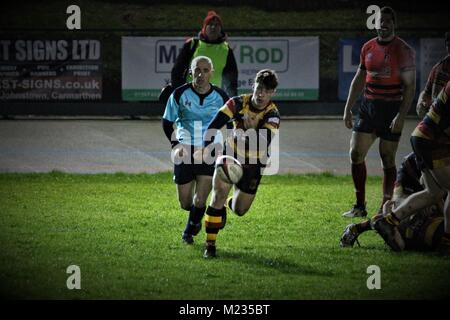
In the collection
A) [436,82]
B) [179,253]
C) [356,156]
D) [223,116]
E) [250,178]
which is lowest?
[179,253]

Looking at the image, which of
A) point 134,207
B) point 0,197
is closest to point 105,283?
point 134,207

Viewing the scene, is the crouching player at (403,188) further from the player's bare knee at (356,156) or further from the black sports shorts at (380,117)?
the player's bare knee at (356,156)

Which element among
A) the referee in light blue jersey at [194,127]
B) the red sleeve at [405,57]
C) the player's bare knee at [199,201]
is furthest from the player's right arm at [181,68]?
the red sleeve at [405,57]

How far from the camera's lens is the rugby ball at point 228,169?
938 cm

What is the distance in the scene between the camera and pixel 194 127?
1055cm

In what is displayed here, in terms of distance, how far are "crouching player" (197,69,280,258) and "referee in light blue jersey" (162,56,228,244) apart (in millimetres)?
445

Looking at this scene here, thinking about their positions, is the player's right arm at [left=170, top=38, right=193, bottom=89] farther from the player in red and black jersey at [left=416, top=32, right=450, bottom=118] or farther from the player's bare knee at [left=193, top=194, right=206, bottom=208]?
the player in red and black jersey at [left=416, top=32, right=450, bottom=118]

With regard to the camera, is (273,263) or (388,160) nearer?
(273,263)

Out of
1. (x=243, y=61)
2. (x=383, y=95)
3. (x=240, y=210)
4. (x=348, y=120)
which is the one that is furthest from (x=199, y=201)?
(x=243, y=61)

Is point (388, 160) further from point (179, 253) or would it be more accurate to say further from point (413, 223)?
point (179, 253)

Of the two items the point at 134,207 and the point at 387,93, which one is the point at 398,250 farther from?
the point at 134,207

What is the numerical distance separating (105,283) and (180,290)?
26.8 inches

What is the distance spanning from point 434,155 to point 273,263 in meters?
1.79

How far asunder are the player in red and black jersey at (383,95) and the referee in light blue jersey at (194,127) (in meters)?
2.35
